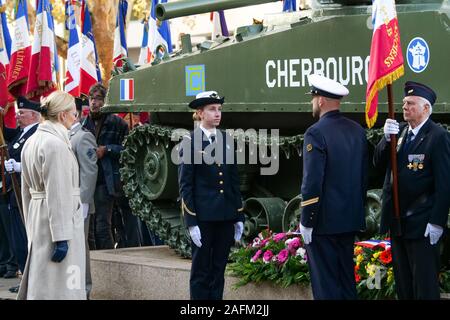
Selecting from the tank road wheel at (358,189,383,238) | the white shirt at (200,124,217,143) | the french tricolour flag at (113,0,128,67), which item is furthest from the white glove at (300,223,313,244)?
the french tricolour flag at (113,0,128,67)

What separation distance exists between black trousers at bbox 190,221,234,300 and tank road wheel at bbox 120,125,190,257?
9.81ft

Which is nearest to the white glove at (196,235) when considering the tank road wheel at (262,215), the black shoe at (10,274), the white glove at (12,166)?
the tank road wheel at (262,215)

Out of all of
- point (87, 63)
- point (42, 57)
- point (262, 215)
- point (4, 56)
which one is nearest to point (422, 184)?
point (262, 215)

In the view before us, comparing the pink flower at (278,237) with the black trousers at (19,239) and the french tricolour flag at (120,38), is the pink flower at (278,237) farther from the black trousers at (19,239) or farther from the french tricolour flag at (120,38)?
the french tricolour flag at (120,38)

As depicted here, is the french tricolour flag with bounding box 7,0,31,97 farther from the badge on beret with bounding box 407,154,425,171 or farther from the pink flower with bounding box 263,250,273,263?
the badge on beret with bounding box 407,154,425,171

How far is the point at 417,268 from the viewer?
8727mm

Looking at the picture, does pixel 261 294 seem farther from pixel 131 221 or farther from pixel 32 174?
pixel 131 221

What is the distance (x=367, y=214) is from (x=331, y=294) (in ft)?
7.53

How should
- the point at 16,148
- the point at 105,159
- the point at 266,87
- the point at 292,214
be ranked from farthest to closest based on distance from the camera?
the point at 105,159
the point at 16,148
the point at 292,214
the point at 266,87

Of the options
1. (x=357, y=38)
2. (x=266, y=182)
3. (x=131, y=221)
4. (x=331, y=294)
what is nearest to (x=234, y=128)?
(x=266, y=182)

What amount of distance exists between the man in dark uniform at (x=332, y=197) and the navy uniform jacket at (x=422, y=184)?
311mm

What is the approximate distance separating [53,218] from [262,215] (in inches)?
176

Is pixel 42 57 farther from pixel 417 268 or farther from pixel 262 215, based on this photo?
pixel 417 268

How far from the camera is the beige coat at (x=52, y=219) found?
26.7 ft
